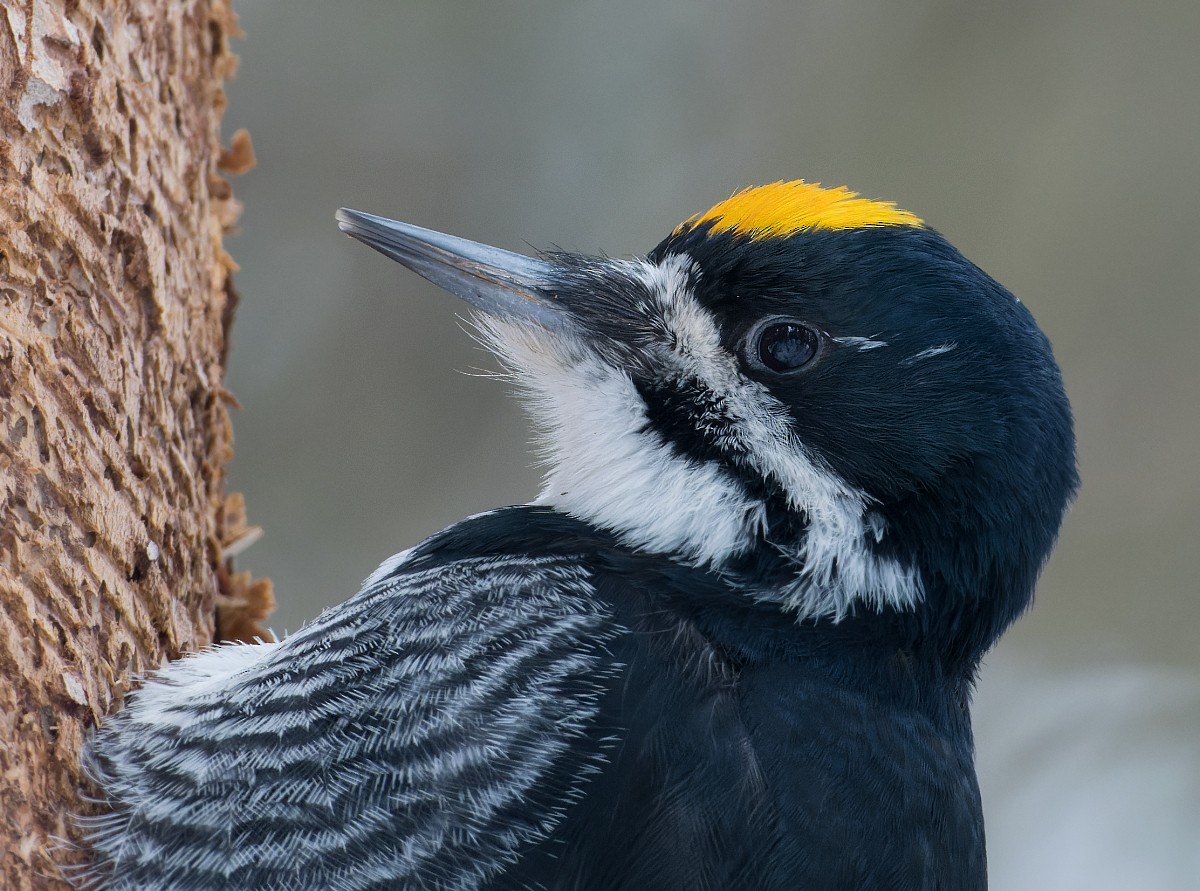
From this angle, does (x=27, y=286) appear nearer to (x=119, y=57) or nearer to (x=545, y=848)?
(x=119, y=57)

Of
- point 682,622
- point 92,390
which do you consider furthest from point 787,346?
point 92,390

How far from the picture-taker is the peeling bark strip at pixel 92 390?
2025mm

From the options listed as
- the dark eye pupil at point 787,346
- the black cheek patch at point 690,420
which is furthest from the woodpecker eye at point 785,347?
the black cheek patch at point 690,420

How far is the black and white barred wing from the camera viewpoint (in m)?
2.05

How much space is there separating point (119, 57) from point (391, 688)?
137 cm

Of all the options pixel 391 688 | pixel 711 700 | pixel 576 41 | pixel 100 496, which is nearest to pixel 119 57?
pixel 100 496

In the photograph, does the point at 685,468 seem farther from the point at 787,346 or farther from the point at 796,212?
the point at 796,212

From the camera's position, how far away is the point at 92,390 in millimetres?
2219

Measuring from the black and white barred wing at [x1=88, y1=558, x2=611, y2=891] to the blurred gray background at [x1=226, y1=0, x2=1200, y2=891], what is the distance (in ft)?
11.8

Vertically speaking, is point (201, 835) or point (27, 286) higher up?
point (27, 286)

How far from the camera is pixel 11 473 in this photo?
204 centimetres

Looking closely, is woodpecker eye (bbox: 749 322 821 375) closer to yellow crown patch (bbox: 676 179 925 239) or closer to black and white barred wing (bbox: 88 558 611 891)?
yellow crown patch (bbox: 676 179 925 239)

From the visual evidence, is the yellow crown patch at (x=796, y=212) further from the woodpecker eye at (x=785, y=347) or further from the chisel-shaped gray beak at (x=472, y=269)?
the chisel-shaped gray beak at (x=472, y=269)

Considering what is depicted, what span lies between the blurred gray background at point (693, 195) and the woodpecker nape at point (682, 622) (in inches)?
124
